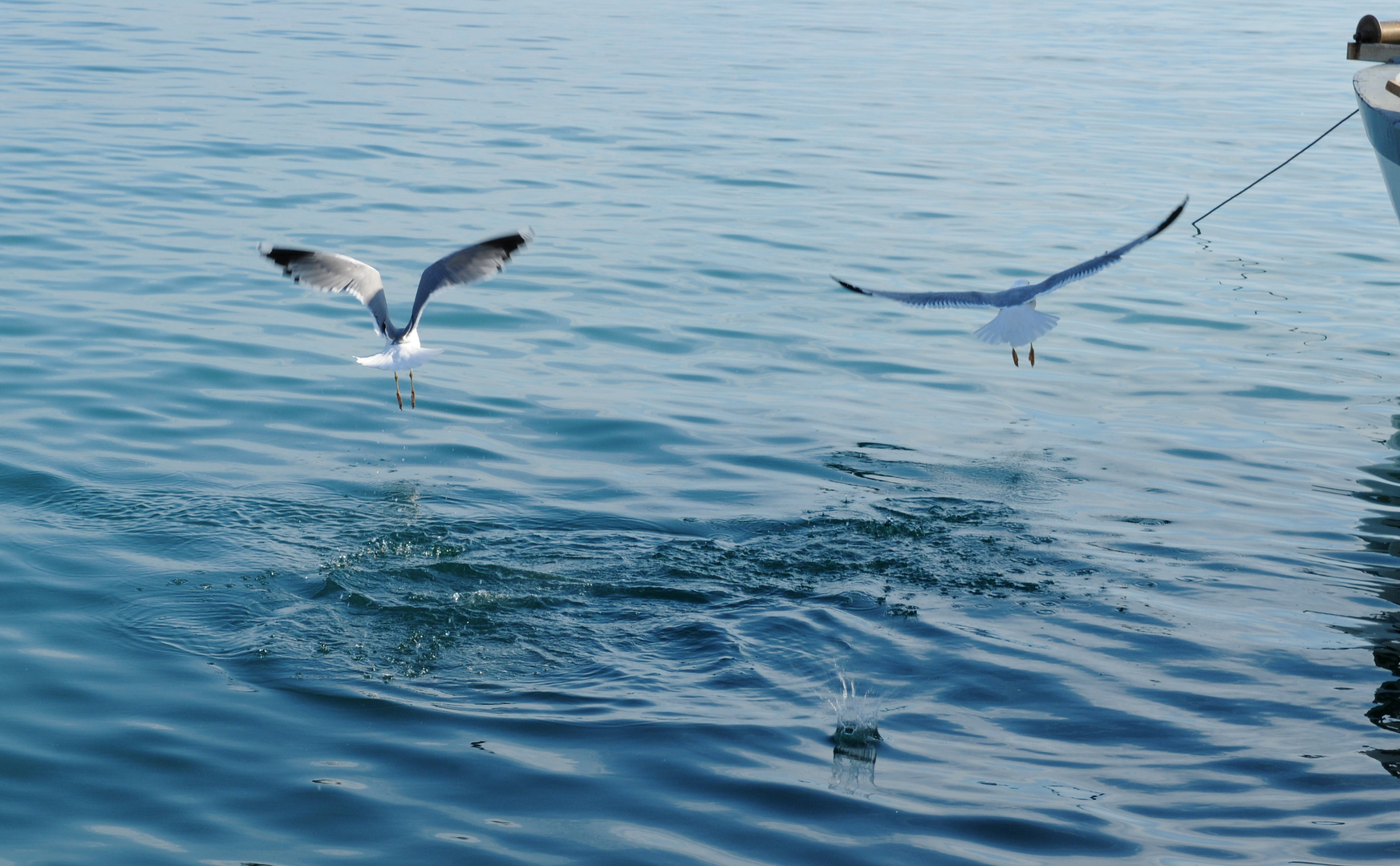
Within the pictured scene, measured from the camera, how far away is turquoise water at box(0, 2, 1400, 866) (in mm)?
5945

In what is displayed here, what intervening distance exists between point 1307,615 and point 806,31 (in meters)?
29.7

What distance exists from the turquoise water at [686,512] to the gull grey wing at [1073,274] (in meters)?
1.31

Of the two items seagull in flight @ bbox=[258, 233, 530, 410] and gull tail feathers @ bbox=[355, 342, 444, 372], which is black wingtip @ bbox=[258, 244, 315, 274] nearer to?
seagull in flight @ bbox=[258, 233, 530, 410]

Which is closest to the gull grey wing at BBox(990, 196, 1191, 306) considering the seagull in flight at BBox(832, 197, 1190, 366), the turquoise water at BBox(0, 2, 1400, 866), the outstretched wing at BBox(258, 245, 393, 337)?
the seagull in flight at BBox(832, 197, 1190, 366)

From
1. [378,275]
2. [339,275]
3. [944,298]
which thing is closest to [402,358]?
[378,275]

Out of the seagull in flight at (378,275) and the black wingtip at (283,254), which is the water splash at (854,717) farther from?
the black wingtip at (283,254)

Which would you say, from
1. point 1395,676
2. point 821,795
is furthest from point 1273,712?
point 821,795

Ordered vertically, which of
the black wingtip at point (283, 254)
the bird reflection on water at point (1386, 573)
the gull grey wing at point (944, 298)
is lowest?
the bird reflection on water at point (1386, 573)

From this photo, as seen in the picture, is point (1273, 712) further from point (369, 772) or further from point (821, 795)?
point (369, 772)

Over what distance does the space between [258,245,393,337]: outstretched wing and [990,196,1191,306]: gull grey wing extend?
12.5 ft

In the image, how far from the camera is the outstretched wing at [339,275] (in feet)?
28.5

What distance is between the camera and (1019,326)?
9258mm

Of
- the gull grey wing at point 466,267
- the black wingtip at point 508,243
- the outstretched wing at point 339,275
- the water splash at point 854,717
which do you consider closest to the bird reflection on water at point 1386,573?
the water splash at point 854,717

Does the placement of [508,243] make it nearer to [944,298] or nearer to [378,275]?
[378,275]
